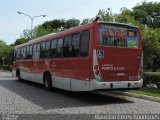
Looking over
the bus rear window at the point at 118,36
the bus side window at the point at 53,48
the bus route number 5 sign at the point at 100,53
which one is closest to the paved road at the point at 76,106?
the bus route number 5 sign at the point at 100,53

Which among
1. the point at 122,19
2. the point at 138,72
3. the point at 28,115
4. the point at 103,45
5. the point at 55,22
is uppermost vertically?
the point at 55,22

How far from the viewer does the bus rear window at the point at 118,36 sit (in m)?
13.4

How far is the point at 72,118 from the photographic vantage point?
9906mm

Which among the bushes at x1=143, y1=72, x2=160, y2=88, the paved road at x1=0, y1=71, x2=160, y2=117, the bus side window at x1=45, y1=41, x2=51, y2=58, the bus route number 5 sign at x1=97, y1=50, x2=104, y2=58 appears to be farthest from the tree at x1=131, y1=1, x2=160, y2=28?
the bus route number 5 sign at x1=97, y1=50, x2=104, y2=58

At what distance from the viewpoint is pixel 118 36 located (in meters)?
13.8

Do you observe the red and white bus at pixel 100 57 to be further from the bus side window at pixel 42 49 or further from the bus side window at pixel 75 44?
the bus side window at pixel 42 49

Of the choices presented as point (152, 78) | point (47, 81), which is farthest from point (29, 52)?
point (152, 78)

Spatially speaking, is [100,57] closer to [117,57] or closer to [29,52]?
[117,57]

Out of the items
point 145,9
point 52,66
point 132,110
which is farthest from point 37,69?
point 145,9

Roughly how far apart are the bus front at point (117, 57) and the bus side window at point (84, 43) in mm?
440

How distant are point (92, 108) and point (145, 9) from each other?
6532 centimetres

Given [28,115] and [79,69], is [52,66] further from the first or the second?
[28,115]

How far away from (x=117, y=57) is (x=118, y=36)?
0.87 m

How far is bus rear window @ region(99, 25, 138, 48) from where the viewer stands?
527 inches
